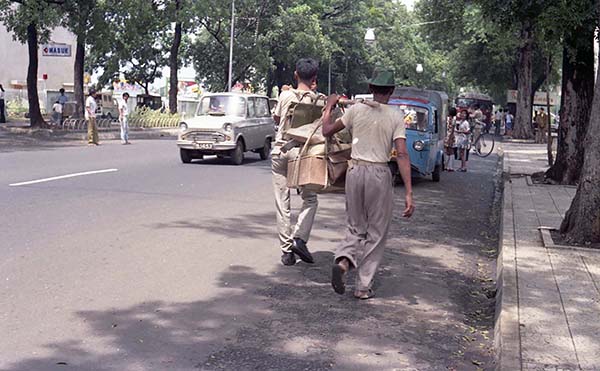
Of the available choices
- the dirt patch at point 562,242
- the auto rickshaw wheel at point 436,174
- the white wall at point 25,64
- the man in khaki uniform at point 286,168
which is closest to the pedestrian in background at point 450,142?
the auto rickshaw wheel at point 436,174

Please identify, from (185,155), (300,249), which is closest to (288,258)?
(300,249)

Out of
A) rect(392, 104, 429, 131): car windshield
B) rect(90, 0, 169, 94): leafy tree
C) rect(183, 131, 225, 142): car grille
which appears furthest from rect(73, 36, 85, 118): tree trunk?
rect(392, 104, 429, 131): car windshield

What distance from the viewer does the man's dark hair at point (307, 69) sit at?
733 centimetres

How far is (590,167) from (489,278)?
190 cm

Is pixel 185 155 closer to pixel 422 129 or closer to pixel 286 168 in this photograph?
pixel 422 129

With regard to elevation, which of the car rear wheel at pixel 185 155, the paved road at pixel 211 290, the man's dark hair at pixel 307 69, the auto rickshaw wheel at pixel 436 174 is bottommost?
the paved road at pixel 211 290

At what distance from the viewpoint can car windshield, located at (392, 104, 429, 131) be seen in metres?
16.0

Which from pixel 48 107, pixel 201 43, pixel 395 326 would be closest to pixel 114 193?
pixel 395 326

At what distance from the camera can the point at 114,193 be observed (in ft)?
39.1

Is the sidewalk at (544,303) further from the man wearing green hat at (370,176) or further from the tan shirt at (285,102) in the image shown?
the tan shirt at (285,102)

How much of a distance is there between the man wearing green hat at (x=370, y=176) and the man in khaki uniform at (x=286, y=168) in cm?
91

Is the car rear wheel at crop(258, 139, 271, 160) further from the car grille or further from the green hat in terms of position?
the green hat

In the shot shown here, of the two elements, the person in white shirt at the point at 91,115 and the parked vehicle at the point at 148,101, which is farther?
the parked vehicle at the point at 148,101

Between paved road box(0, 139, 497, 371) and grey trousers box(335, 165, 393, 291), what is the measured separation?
375mm
